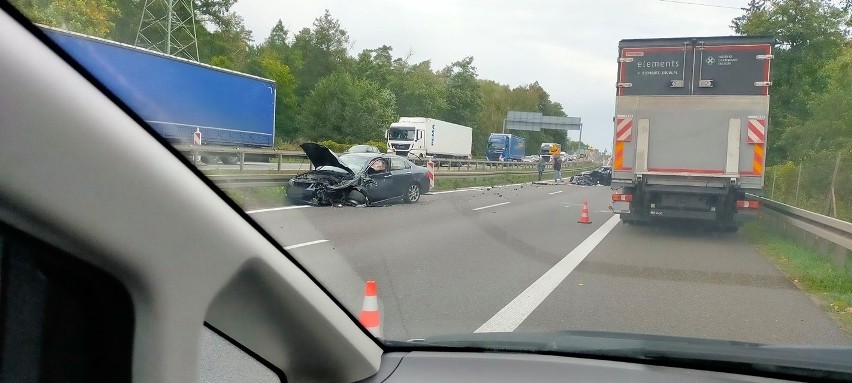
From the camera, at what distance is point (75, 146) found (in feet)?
5.05

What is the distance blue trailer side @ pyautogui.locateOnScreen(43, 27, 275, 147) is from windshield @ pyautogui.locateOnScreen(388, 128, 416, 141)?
1.64 m

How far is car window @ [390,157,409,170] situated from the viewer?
551 centimetres

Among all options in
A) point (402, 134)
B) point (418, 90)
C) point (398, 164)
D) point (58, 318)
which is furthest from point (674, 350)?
point (398, 164)

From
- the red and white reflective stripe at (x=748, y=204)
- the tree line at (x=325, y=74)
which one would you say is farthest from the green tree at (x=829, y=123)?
the red and white reflective stripe at (x=748, y=204)

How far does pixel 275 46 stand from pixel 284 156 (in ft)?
2.06

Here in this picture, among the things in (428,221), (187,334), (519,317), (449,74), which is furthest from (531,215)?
(187,334)

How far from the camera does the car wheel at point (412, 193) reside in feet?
26.1

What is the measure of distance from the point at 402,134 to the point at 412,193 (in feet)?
11.5

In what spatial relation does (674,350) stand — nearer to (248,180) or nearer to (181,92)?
(248,180)

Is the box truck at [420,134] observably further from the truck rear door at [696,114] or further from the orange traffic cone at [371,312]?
the truck rear door at [696,114]

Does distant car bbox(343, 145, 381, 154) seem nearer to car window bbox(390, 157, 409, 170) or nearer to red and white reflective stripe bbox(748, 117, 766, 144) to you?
car window bbox(390, 157, 409, 170)

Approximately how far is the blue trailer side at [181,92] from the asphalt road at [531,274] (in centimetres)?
31

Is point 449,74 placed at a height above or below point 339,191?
above

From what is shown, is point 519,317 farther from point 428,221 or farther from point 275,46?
point 428,221
